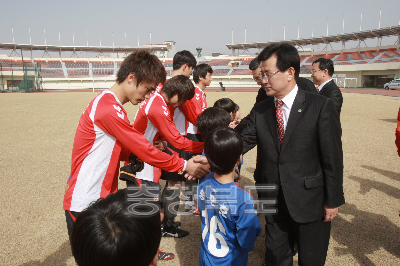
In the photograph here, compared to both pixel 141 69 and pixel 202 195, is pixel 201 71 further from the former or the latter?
pixel 202 195

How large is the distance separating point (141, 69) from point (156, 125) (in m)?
0.95

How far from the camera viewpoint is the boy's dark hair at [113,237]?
90 centimetres

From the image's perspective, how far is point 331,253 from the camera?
10.4 ft

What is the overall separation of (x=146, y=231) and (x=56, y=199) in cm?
460

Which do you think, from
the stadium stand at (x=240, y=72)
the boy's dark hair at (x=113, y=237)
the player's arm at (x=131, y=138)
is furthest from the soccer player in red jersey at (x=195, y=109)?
the stadium stand at (x=240, y=72)

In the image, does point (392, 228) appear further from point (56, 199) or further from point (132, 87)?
point (56, 199)

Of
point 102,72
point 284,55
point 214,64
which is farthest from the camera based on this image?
point 214,64

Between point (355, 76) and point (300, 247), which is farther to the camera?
point (355, 76)

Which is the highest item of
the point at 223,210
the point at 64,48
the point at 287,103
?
the point at 64,48

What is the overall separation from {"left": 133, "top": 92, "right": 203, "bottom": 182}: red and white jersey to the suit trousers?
1.26 m

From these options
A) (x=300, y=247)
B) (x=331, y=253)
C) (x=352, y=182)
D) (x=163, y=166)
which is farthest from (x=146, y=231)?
(x=352, y=182)

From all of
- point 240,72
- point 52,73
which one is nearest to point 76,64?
point 52,73

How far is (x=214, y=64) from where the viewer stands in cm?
6731

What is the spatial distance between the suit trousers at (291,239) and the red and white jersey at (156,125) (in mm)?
1258
